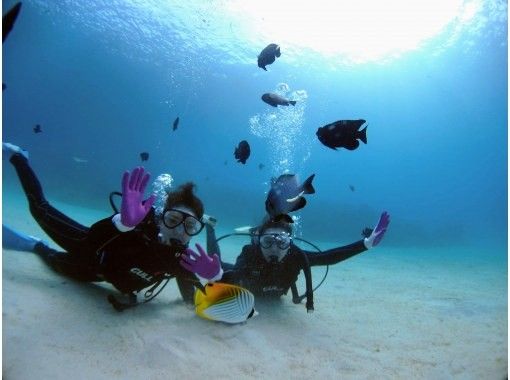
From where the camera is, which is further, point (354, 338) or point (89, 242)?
point (354, 338)

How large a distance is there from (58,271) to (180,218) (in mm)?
2417

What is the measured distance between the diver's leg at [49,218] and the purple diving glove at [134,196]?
1509 mm

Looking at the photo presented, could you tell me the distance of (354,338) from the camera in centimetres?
458

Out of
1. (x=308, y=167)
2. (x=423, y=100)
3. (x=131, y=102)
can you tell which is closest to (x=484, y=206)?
(x=308, y=167)

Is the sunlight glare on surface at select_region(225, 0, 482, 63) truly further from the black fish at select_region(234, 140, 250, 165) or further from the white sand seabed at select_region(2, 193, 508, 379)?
the white sand seabed at select_region(2, 193, 508, 379)

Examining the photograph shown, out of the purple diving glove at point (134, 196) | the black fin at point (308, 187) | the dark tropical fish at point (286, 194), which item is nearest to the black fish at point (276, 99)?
the dark tropical fish at point (286, 194)

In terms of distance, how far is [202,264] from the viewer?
3.30 meters

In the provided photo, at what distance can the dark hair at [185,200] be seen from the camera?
4277mm

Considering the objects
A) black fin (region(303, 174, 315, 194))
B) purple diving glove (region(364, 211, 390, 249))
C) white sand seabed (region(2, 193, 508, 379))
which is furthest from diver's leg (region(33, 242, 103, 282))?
purple diving glove (region(364, 211, 390, 249))

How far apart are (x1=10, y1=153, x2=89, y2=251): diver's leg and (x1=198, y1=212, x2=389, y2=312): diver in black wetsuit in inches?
84.5

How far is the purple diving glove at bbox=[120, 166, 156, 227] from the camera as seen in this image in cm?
323

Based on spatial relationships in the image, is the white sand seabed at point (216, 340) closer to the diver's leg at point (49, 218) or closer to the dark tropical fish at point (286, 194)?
the diver's leg at point (49, 218)

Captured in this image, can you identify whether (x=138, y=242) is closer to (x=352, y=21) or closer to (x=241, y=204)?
(x=352, y=21)

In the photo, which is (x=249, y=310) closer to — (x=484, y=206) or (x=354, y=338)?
(x=354, y=338)
